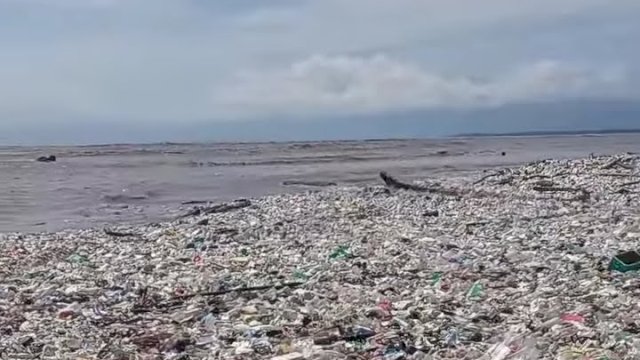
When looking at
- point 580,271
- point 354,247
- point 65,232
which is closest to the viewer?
point 580,271

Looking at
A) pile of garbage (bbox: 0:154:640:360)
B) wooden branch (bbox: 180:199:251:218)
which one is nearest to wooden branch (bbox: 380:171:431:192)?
wooden branch (bbox: 180:199:251:218)

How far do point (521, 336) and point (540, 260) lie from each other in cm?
365

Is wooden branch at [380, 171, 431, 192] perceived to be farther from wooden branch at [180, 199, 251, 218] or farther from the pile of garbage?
the pile of garbage

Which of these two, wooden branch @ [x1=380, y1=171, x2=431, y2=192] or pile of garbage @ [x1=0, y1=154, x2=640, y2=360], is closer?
pile of garbage @ [x1=0, y1=154, x2=640, y2=360]

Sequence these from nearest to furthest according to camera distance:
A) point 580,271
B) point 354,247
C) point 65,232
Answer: point 580,271 < point 354,247 < point 65,232

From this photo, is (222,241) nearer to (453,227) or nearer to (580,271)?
(453,227)

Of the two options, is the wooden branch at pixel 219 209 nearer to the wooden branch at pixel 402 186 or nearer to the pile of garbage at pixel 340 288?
the pile of garbage at pixel 340 288

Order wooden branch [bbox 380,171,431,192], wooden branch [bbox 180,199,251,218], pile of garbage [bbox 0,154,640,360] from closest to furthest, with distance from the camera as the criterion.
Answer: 1. pile of garbage [bbox 0,154,640,360]
2. wooden branch [bbox 180,199,251,218]
3. wooden branch [bbox 380,171,431,192]

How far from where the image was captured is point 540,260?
10320 millimetres

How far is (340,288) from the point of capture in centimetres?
952

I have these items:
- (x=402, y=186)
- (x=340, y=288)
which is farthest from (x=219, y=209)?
(x=340, y=288)

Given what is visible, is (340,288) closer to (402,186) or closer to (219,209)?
(219,209)

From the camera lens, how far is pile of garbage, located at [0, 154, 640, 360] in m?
7.18


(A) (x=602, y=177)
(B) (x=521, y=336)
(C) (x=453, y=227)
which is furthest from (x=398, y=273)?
(A) (x=602, y=177)
